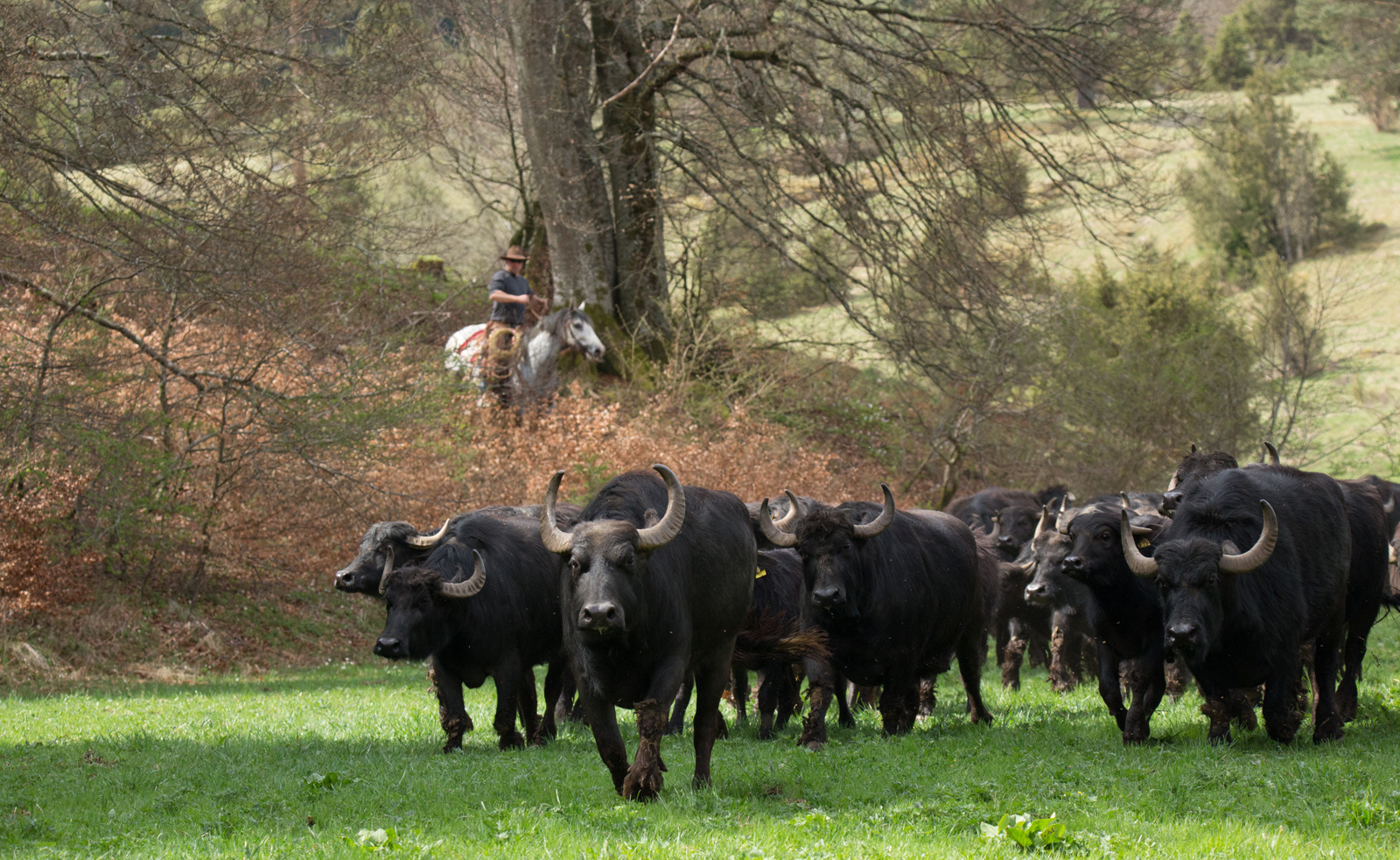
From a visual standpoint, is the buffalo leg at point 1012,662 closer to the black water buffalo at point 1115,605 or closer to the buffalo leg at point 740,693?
the buffalo leg at point 740,693

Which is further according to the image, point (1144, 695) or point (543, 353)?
point (543, 353)

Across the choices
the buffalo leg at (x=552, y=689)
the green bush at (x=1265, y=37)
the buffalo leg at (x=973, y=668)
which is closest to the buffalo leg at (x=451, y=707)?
the buffalo leg at (x=552, y=689)

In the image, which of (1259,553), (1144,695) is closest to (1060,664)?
(1144,695)

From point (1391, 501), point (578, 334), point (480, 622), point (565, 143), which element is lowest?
point (480, 622)

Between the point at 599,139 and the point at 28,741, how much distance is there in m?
17.3

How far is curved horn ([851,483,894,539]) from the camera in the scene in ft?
33.5

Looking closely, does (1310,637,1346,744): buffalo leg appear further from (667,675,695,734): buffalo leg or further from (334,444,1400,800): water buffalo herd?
(667,675,695,734): buffalo leg

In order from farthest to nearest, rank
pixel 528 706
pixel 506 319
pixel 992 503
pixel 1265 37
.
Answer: pixel 1265 37 → pixel 506 319 → pixel 992 503 → pixel 528 706

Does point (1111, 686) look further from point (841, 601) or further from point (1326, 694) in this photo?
point (841, 601)

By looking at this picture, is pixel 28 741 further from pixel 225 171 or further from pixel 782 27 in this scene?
pixel 782 27

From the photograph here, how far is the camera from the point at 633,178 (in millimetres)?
25078

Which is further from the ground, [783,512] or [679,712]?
[783,512]

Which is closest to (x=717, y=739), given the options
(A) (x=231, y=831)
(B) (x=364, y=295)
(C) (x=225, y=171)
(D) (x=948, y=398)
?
(A) (x=231, y=831)

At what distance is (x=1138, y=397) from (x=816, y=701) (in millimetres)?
18403
